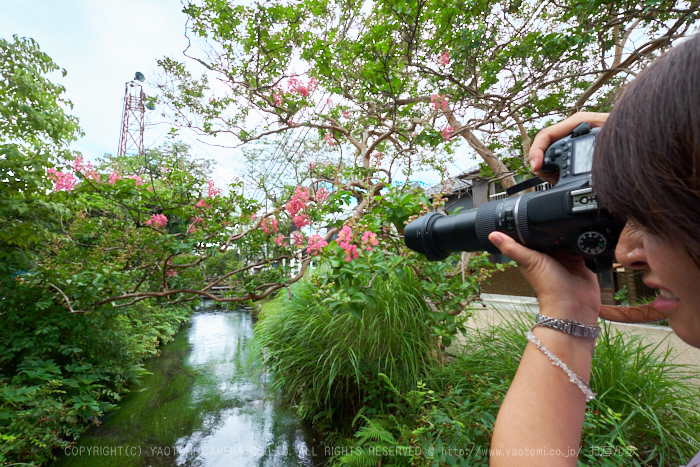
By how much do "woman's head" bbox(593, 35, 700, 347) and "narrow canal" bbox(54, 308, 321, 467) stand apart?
82.2 inches

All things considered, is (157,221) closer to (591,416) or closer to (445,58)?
(445,58)

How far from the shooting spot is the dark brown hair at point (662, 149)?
233mm

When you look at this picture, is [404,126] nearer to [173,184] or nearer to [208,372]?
[173,184]

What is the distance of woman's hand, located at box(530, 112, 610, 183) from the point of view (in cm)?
56

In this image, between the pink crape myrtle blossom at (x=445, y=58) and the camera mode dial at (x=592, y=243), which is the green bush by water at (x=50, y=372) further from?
the pink crape myrtle blossom at (x=445, y=58)

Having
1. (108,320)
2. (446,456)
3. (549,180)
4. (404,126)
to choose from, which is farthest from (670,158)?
(108,320)

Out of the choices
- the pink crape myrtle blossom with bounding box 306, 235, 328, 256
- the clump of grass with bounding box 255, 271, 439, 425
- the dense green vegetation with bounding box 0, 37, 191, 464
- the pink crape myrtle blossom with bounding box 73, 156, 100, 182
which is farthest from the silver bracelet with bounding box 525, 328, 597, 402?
the pink crape myrtle blossom with bounding box 73, 156, 100, 182

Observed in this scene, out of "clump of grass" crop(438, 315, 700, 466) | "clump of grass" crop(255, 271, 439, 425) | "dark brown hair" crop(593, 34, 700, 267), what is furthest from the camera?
"clump of grass" crop(255, 271, 439, 425)

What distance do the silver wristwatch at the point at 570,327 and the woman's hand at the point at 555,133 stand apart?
0.92 feet

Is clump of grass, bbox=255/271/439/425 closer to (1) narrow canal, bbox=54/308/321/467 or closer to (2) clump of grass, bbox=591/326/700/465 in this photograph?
(1) narrow canal, bbox=54/308/321/467

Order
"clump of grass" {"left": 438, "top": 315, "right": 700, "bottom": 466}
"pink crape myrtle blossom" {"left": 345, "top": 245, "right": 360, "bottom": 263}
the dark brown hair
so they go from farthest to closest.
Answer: "pink crape myrtle blossom" {"left": 345, "top": 245, "right": 360, "bottom": 263} < "clump of grass" {"left": 438, "top": 315, "right": 700, "bottom": 466} < the dark brown hair

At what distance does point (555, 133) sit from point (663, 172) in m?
0.40

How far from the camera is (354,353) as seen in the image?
6.19 feet

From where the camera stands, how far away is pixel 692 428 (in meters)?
1.13
